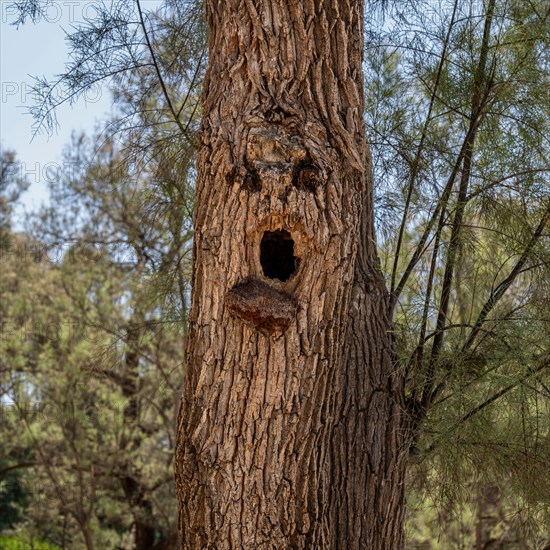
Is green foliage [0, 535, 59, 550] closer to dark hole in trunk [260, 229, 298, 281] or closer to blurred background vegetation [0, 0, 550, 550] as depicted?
blurred background vegetation [0, 0, 550, 550]

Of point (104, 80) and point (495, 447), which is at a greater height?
point (104, 80)

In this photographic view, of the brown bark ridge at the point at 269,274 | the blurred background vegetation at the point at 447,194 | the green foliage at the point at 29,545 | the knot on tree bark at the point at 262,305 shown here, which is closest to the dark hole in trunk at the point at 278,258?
the brown bark ridge at the point at 269,274

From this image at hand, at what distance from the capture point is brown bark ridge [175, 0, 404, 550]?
9.15 feet

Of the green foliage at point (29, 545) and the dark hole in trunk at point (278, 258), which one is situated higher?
the dark hole in trunk at point (278, 258)

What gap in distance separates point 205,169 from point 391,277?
4.04ft

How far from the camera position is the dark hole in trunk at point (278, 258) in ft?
9.70

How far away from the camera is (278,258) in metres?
2.97

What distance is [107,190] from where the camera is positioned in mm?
9250

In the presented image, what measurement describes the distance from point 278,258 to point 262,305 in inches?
11.7

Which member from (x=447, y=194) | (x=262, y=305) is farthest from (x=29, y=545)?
(x=262, y=305)

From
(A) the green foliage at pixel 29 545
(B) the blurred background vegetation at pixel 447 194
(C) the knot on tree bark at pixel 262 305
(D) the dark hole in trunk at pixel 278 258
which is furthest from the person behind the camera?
(A) the green foliage at pixel 29 545

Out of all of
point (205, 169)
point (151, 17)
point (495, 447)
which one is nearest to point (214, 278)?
point (205, 169)

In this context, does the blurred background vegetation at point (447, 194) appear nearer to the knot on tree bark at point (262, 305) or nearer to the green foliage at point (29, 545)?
the knot on tree bark at point (262, 305)

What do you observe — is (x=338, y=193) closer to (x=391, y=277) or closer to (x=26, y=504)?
(x=391, y=277)
